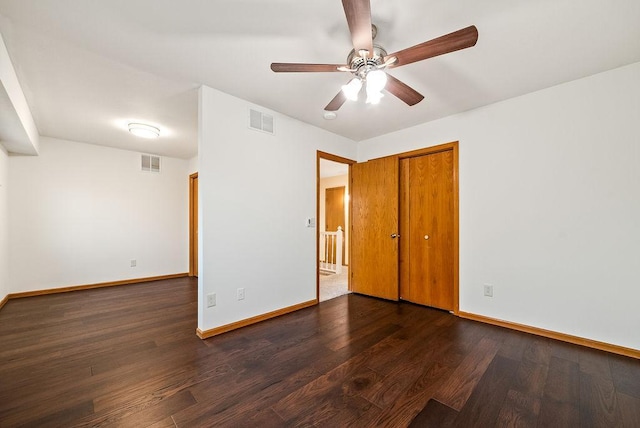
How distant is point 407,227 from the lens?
3543mm

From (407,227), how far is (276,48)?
270cm

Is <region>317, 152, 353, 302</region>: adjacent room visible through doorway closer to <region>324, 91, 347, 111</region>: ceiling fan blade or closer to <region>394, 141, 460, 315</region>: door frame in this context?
<region>394, 141, 460, 315</region>: door frame

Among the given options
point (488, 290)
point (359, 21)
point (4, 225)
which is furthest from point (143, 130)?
point (488, 290)

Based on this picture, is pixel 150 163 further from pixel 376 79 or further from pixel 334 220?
pixel 376 79

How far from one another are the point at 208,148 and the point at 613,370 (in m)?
3.83

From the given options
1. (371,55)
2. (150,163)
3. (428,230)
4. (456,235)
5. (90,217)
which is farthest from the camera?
(150,163)

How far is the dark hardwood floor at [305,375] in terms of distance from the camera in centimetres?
143

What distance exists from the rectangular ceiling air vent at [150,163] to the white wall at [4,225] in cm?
163

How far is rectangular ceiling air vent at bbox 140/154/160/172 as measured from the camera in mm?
4754

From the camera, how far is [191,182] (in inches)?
206

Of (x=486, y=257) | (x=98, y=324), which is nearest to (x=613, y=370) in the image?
(x=486, y=257)

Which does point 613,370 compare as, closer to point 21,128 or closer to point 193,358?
point 193,358

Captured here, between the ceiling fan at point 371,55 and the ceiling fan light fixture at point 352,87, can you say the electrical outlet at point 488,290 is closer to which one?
the ceiling fan at point 371,55

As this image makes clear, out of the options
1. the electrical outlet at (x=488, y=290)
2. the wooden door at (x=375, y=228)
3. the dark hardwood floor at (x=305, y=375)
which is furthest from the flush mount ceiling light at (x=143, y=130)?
the electrical outlet at (x=488, y=290)
